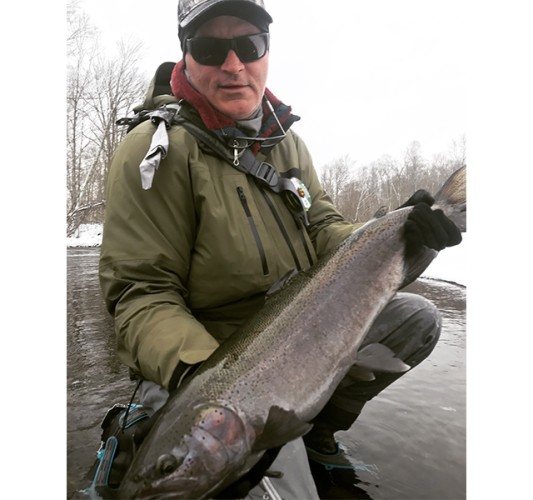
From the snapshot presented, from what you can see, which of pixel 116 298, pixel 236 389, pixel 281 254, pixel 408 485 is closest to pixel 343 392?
pixel 408 485

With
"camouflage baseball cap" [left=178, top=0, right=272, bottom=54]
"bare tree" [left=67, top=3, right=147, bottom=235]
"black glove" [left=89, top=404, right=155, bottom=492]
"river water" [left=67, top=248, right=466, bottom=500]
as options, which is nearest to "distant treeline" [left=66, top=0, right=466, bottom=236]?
"bare tree" [left=67, top=3, right=147, bottom=235]

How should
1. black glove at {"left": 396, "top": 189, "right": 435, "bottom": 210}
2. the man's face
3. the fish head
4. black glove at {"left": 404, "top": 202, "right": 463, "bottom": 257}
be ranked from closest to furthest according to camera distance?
1. the fish head
2. black glove at {"left": 404, "top": 202, "right": 463, "bottom": 257}
3. black glove at {"left": 396, "top": 189, "right": 435, "bottom": 210}
4. the man's face

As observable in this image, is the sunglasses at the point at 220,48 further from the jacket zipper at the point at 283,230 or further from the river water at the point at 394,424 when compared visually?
the river water at the point at 394,424

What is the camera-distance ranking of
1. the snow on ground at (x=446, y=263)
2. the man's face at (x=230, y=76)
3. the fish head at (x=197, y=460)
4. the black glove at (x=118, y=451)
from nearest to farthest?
the fish head at (x=197, y=460), the black glove at (x=118, y=451), the man's face at (x=230, y=76), the snow on ground at (x=446, y=263)

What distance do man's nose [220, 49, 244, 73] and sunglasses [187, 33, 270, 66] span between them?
0.01m

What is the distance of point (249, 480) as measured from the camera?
1.61 meters

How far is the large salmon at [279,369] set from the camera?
1.45 meters

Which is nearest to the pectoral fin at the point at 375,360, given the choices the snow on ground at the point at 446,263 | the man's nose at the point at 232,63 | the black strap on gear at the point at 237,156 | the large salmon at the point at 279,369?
the large salmon at the point at 279,369

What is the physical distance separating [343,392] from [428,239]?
866mm

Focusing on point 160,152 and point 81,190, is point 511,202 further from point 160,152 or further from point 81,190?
point 81,190

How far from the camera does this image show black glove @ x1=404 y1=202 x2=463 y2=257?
2.00 m

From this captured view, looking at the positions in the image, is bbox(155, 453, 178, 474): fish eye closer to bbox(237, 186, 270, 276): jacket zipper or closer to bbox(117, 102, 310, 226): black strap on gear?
bbox(237, 186, 270, 276): jacket zipper

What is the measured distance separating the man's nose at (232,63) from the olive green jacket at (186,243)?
0.37m

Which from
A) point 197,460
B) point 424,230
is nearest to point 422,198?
point 424,230
